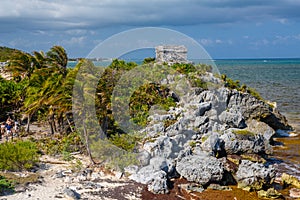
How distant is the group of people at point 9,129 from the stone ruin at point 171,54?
1122 cm

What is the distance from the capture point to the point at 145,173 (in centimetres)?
1678

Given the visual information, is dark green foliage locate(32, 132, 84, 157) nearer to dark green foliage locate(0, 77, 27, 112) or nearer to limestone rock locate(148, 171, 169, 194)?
dark green foliage locate(0, 77, 27, 112)

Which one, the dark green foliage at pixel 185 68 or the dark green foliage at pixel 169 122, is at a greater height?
the dark green foliage at pixel 185 68

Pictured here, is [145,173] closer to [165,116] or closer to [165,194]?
[165,194]

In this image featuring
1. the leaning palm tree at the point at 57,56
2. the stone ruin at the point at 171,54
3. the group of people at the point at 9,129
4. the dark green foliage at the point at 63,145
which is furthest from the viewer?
the leaning palm tree at the point at 57,56

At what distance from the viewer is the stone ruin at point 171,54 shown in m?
28.5

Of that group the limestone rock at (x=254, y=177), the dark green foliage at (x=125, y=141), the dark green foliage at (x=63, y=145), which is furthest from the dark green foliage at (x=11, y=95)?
the limestone rock at (x=254, y=177)

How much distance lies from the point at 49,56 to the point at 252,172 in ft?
72.0

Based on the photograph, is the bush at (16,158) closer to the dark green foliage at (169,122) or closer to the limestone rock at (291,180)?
the dark green foliage at (169,122)

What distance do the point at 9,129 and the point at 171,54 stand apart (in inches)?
608

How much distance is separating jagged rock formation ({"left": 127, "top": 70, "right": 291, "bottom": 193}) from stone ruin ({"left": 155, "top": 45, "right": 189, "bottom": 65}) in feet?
8.14

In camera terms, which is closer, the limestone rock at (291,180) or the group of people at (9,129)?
the limestone rock at (291,180)

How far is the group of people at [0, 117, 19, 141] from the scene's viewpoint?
73.2 ft

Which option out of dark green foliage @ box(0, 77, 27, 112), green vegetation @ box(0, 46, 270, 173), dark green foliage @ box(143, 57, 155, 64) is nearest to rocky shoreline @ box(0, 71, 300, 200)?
green vegetation @ box(0, 46, 270, 173)
